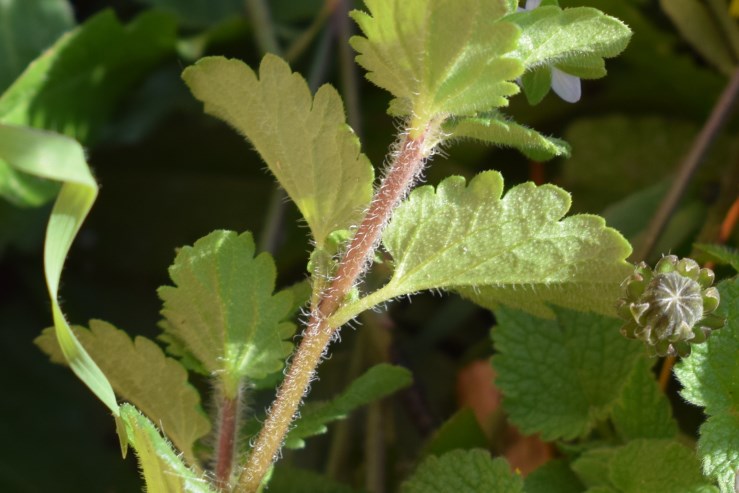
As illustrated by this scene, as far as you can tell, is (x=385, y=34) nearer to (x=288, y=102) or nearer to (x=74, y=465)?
(x=288, y=102)

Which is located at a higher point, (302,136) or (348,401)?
(302,136)

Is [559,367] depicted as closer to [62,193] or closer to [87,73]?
[62,193]

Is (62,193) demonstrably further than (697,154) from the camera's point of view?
No

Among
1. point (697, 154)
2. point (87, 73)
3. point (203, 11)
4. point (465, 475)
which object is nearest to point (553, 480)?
point (465, 475)

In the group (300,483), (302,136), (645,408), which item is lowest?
(300,483)

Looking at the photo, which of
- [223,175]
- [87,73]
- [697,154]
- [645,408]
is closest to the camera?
[645,408]

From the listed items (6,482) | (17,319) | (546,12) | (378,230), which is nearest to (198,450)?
(378,230)

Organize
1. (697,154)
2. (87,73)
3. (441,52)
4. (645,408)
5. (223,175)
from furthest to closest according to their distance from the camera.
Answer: (223,175) < (87,73) < (697,154) < (645,408) < (441,52)

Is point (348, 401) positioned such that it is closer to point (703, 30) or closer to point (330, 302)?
point (330, 302)

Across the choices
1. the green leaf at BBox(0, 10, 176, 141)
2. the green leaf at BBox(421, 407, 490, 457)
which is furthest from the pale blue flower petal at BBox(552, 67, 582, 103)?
the green leaf at BBox(0, 10, 176, 141)
